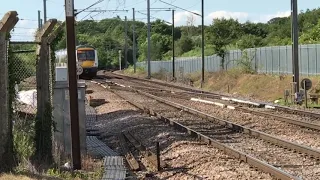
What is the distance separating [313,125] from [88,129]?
23.6 ft

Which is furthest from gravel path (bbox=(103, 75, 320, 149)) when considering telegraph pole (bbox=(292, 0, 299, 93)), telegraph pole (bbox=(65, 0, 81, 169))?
telegraph pole (bbox=(65, 0, 81, 169))

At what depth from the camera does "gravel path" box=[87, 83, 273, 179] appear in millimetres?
10703

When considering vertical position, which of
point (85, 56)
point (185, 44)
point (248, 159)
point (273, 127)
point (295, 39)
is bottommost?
point (273, 127)

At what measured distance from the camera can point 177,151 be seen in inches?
533

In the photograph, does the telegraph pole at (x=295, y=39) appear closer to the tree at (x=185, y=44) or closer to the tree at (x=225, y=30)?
the tree at (x=225, y=30)

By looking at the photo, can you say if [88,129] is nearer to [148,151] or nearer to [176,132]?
[176,132]

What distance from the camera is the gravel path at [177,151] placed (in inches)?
421

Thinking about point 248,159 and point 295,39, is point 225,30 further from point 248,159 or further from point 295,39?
point 248,159

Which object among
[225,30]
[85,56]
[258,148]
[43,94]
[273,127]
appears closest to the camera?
[43,94]

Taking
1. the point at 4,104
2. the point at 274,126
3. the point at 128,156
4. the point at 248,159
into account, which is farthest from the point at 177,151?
the point at 274,126

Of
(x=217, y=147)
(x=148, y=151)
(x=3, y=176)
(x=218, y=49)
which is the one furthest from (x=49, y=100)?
(x=218, y=49)

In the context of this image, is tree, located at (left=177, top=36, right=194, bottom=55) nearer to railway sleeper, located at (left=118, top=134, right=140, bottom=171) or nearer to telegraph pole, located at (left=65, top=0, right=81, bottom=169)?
railway sleeper, located at (left=118, top=134, right=140, bottom=171)

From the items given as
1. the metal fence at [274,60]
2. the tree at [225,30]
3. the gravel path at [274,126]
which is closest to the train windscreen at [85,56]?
the metal fence at [274,60]

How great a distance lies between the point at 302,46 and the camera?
42062 mm
